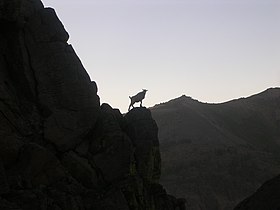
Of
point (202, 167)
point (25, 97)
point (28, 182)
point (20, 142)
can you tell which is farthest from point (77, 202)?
point (202, 167)

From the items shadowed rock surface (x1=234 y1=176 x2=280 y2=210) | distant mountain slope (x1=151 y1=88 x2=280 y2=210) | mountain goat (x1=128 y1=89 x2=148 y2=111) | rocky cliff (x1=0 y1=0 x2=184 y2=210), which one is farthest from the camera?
distant mountain slope (x1=151 y1=88 x2=280 y2=210)

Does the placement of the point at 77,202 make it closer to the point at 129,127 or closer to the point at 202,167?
the point at 129,127

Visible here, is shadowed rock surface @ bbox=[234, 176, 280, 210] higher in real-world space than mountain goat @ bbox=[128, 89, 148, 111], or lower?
lower

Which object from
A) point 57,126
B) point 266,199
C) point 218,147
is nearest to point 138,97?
point 57,126

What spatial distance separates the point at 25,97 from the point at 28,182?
18.5 feet

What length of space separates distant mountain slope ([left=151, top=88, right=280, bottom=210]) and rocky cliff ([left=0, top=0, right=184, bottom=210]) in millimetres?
34199

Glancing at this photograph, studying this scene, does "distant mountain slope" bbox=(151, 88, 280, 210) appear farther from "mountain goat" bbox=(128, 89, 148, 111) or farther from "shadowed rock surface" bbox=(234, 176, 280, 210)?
"shadowed rock surface" bbox=(234, 176, 280, 210)

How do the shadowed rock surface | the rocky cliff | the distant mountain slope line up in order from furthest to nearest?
the distant mountain slope < the shadowed rock surface < the rocky cliff

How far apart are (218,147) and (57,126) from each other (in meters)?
58.8

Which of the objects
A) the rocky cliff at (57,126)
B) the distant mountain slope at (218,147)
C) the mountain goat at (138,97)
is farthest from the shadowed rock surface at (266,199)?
the distant mountain slope at (218,147)

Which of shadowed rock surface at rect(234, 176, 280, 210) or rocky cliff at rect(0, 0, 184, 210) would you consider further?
shadowed rock surface at rect(234, 176, 280, 210)

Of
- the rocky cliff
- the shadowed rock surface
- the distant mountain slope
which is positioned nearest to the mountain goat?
the rocky cliff

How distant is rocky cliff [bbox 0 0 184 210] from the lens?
65.2ft

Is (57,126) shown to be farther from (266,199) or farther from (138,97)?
(138,97)
